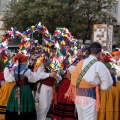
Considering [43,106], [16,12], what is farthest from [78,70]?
[16,12]

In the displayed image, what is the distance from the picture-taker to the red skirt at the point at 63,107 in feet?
24.6

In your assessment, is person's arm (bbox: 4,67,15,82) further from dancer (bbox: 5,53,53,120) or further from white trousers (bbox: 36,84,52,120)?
white trousers (bbox: 36,84,52,120)

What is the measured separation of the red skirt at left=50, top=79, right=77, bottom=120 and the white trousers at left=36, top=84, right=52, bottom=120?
0.25 meters

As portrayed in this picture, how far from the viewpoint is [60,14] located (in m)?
22.4

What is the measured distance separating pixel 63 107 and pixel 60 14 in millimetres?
15275

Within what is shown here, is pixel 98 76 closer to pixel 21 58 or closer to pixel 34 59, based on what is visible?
pixel 21 58

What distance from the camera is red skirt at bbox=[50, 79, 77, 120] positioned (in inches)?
295

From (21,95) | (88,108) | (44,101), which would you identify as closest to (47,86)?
(44,101)

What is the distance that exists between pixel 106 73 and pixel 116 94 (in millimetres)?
1570

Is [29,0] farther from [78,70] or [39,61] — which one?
[78,70]

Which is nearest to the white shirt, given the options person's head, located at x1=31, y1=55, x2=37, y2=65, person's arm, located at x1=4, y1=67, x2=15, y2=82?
person's arm, located at x1=4, y1=67, x2=15, y2=82

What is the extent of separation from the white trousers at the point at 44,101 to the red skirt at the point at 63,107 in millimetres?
247

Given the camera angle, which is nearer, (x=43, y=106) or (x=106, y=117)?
(x=106, y=117)

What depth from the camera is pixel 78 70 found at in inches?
227
